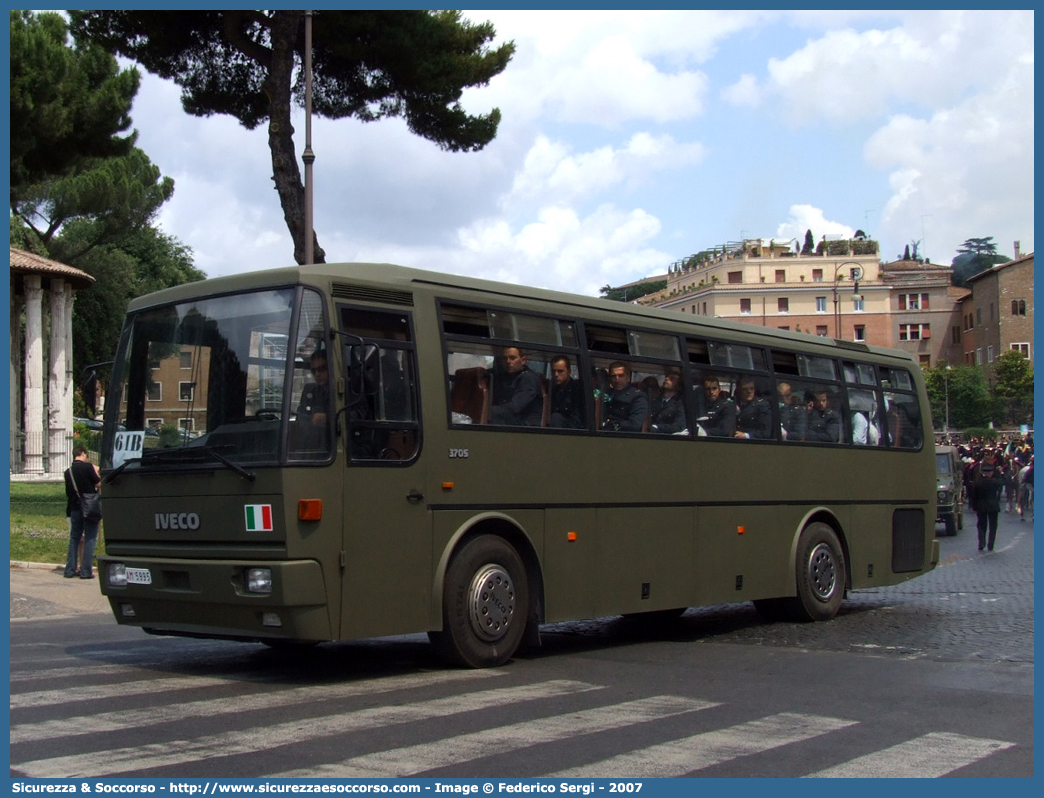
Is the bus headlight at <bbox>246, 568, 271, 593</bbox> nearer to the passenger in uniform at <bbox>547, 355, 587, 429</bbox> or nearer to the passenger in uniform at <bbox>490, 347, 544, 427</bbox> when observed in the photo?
the passenger in uniform at <bbox>490, 347, 544, 427</bbox>

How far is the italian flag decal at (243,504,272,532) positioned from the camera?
8656 mm

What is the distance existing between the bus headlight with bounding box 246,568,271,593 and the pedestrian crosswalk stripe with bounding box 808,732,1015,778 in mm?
3975

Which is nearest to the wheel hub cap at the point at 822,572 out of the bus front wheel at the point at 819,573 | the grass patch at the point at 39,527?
the bus front wheel at the point at 819,573

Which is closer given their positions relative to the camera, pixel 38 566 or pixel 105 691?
pixel 105 691

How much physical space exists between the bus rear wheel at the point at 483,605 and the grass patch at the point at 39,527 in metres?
12.7

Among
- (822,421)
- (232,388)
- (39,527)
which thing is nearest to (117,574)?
(232,388)

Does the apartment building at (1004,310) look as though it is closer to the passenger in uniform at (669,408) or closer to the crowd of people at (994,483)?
the crowd of people at (994,483)

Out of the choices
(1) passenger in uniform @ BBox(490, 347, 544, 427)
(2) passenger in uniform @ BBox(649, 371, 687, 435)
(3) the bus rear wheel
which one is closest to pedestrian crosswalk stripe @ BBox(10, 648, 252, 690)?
(3) the bus rear wheel

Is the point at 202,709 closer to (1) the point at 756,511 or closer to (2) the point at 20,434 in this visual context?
(1) the point at 756,511

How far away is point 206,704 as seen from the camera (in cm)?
804

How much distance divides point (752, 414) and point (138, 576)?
6673mm

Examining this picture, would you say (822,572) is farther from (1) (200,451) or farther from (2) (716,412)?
(1) (200,451)

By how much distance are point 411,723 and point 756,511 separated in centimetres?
666

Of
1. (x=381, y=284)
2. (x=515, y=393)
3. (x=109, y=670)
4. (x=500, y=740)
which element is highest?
(x=381, y=284)
